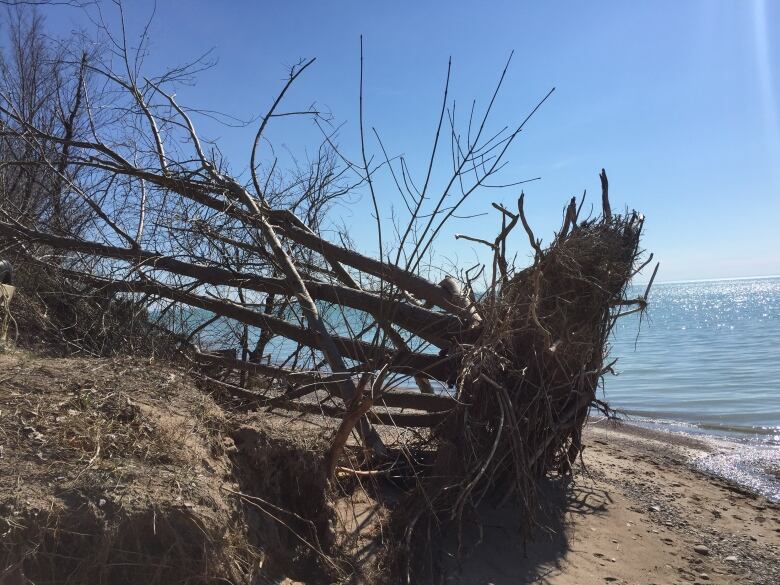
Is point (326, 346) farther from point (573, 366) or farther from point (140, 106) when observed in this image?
point (140, 106)

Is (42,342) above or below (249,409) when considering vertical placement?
above

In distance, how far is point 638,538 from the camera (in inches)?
196

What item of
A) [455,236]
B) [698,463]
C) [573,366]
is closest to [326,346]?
[455,236]

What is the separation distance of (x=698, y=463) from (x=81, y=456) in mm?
7593

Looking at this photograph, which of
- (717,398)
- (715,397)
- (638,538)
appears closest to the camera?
(638,538)

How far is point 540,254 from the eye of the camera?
506cm

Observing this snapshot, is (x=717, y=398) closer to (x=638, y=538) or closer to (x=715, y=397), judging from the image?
(x=715, y=397)

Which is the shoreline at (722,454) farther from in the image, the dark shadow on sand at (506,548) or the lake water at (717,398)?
the dark shadow on sand at (506,548)

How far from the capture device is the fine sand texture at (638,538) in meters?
4.31

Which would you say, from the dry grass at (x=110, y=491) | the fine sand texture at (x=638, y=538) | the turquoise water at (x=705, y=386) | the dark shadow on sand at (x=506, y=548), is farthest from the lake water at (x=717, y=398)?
the dry grass at (x=110, y=491)

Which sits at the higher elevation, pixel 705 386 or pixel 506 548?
pixel 506 548

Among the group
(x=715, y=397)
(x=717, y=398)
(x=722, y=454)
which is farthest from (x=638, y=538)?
(x=715, y=397)

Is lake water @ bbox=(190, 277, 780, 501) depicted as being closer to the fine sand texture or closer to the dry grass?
the fine sand texture

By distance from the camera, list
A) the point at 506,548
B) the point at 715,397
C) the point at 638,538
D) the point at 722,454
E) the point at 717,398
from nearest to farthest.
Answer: the point at 506,548 < the point at 638,538 < the point at 722,454 < the point at 717,398 < the point at 715,397
